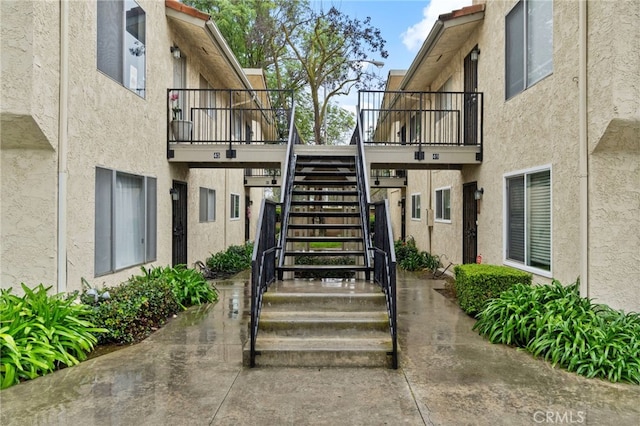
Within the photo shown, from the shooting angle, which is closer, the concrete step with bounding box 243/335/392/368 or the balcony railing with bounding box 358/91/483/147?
the concrete step with bounding box 243/335/392/368

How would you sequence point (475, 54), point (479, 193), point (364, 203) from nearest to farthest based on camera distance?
point (364, 203)
point (479, 193)
point (475, 54)

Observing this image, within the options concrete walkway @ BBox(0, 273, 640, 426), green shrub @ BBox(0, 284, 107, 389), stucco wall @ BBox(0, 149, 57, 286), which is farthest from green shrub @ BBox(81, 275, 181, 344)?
stucco wall @ BBox(0, 149, 57, 286)

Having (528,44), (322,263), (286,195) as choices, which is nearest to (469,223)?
(322,263)

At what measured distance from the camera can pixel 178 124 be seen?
9008 mm

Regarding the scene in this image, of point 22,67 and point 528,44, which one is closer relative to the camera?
point 22,67

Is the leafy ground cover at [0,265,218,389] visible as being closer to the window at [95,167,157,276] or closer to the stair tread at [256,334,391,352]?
the window at [95,167,157,276]

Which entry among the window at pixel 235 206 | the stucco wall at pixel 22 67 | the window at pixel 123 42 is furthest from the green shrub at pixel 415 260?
the stucco wall at pixel 22 67

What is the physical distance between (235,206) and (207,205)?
11.7ft

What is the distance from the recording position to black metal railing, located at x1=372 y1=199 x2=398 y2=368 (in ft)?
14.5

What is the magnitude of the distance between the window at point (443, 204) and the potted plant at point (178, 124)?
6.76 meters

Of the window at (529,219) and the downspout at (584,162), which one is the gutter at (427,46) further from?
the downspout at (584,162)

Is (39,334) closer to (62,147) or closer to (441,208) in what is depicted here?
(62,147)

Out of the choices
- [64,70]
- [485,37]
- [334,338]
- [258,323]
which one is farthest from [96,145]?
[485,37]

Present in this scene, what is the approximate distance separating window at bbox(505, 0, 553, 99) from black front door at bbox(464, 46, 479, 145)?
5.26ft
